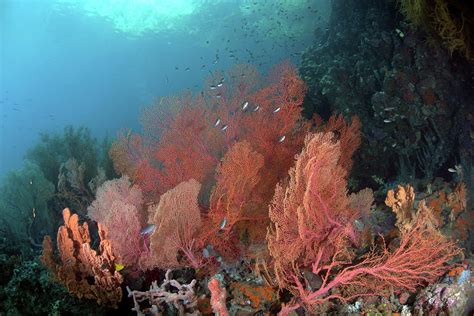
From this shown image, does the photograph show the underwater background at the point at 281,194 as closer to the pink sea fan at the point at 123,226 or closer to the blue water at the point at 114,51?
the pink sea fan at the point at 123,226

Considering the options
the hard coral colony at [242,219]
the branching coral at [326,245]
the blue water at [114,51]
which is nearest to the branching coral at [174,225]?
the hard coral colony at [242,219]

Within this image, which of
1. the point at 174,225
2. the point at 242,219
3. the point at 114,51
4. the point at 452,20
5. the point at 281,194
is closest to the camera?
the point at 281,194

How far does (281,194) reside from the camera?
4.09 metres

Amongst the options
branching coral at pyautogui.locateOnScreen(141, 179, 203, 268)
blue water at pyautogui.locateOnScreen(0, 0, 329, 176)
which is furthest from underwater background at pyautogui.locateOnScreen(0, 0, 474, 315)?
blue water at pyautogui.locateOnScreen(0, 0, 329, 176)

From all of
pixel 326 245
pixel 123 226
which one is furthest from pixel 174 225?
pixel 326 245

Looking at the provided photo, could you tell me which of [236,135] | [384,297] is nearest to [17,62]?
[236,135]

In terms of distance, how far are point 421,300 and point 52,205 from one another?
9.61 metres

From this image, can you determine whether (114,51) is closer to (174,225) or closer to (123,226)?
(123,226)

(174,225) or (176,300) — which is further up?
(174,225)

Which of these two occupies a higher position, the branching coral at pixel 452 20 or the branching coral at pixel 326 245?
the branching coral at pixel 452 20

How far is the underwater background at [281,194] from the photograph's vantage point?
13.1 ft

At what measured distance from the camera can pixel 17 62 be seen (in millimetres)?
66375

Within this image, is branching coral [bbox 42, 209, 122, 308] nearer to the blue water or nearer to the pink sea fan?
the pink sea fan

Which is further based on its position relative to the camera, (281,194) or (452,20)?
(452,20)
